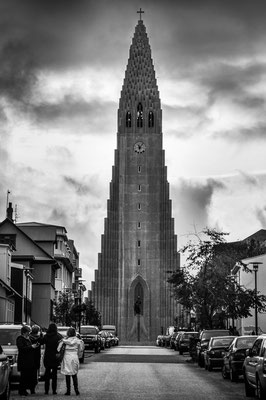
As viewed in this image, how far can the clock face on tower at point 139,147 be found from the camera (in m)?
155

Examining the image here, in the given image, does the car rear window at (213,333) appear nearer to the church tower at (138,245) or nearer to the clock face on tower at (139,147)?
the church tower at (138,245)

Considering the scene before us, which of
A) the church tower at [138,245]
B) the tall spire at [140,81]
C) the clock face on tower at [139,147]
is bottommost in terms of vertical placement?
the church tower at [138,245]

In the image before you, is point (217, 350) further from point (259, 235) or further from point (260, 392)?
point (259, 235)

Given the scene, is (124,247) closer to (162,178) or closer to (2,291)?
(162,178)

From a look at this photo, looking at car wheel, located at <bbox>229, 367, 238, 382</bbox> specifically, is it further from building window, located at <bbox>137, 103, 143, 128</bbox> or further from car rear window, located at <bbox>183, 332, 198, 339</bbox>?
building window, located at <bbox>137, 103, 143, 128</bbox>

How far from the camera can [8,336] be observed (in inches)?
976

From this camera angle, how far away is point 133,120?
15762 cm

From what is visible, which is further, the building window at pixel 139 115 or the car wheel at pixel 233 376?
the building window at pixel 139 115

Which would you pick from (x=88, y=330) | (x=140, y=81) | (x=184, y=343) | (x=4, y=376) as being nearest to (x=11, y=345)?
(x=4, y=376)

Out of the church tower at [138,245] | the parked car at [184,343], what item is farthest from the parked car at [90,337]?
the church tower at [138,245]

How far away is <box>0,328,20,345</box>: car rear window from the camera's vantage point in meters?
24.6

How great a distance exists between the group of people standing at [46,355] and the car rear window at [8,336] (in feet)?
4.45

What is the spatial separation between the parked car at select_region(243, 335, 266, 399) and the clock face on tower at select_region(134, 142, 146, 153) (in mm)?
132130

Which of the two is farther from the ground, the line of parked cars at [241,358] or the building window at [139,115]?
the building window at [139,115]
